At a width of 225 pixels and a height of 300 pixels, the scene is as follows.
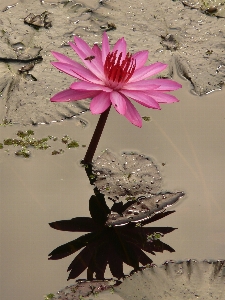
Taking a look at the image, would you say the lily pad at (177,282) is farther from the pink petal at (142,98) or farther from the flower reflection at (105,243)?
the pink petal at (142,98)

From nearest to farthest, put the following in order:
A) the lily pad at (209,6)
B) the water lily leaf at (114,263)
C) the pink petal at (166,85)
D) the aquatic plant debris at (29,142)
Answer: the water lily leaf at (114,263) → the pink petal at (166,85) → the aquatic plant debris at (29,142) → the lily pad at (209,6)

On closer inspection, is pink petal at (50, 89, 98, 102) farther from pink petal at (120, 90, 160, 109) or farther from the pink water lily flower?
pink petal at (120, 90, 160, 109)

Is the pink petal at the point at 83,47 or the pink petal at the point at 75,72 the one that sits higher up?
the pink petal at the point at 83,47

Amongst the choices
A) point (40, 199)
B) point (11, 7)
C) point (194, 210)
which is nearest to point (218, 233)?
point (194, 210)

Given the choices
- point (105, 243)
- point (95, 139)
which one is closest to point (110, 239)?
point (105, 243)

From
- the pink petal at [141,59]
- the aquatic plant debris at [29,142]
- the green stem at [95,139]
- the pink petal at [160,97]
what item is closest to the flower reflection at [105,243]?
the green stem at [95,139]

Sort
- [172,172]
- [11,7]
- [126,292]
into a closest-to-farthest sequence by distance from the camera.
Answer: [126,292] → [172,172] → [11,7]

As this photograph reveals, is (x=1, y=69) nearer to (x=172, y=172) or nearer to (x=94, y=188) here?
(x=94, y=188)

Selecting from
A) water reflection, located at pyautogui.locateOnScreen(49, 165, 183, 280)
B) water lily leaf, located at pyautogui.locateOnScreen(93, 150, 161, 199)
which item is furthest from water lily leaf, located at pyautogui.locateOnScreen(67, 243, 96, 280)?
water lily leaf, located at pyautogui.locateOnScreen(93, 150, 161, 199)
